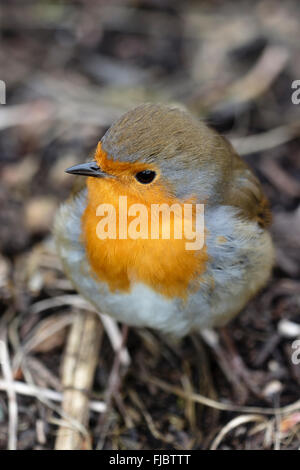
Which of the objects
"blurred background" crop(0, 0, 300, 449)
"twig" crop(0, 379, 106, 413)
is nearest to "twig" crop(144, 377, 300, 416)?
"blurred background" crop(0, 0, 300, 449)

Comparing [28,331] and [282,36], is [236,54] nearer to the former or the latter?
[282,36]

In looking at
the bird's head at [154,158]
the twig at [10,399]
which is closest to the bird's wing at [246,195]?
the bird's head at [154,158]

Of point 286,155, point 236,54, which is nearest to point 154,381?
point 286,155

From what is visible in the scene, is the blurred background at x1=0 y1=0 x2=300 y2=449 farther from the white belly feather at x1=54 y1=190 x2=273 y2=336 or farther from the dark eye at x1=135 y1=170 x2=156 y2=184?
the dark eye at x1=135 y1=170 x2=156 y2=184

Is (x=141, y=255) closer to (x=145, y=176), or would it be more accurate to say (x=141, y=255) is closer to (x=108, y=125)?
(x=145, y=176)

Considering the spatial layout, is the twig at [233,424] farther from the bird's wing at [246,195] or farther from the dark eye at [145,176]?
the dark eye at [145,176]

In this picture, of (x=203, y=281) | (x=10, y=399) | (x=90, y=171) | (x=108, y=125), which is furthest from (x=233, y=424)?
(x=108, y=125)
